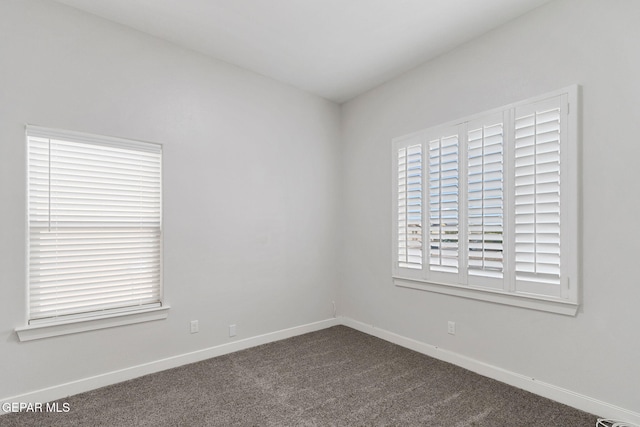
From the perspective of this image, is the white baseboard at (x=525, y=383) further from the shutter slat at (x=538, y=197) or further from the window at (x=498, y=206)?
the shutter slat at (x=538, y=197)

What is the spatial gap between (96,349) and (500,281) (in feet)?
10.7

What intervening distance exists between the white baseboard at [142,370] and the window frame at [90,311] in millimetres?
386

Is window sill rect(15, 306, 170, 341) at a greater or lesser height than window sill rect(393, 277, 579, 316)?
lesser

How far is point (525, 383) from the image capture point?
2498 millimetres

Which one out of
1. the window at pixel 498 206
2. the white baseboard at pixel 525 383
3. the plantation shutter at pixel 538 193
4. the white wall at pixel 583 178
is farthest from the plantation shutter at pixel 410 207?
the plantation shutter at pixel 538 193

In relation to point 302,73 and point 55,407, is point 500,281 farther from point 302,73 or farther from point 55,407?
point 55,407

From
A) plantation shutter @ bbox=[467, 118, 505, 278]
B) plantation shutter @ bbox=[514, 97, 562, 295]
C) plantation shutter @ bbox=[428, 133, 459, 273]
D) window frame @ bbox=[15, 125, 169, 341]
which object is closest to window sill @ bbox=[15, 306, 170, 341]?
window frame @ bbox=[15, 125, 169, 341]

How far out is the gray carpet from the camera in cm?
215

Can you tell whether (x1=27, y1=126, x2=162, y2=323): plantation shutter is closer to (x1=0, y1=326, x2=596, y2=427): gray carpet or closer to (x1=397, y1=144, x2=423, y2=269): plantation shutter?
(x1=0, y1=326, x2=596, y2=427): gray carpet

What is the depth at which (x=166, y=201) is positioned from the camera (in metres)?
2.94

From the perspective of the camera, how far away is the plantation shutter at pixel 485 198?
8.68 ft

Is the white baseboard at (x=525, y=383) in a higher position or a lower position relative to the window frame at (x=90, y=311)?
lower

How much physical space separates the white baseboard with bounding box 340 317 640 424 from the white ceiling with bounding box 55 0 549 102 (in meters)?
2.82

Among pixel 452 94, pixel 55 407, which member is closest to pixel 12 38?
pixel 55 407
